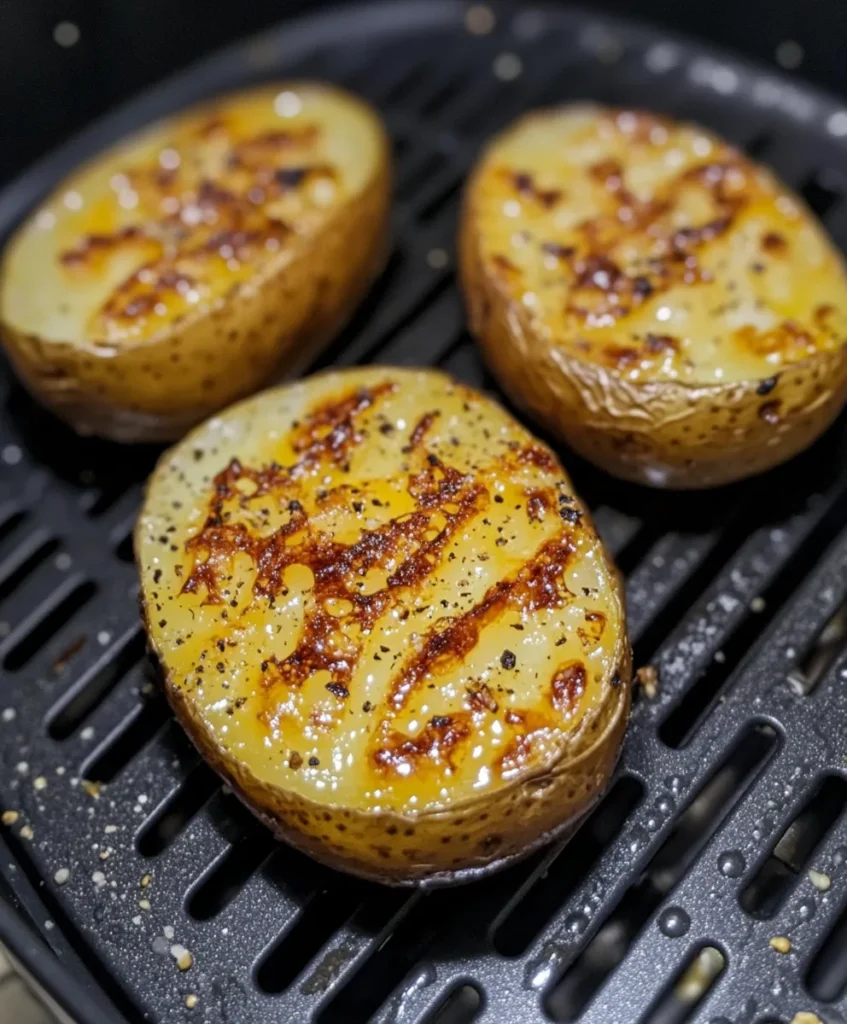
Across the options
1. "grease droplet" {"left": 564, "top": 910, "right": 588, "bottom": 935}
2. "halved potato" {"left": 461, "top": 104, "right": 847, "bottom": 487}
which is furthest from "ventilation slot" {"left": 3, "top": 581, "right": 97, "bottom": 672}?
"grease droplet" {"left": 564, "top": 910, "right": 588, "bottom": 935}

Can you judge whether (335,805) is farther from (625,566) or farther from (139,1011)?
(625,566)

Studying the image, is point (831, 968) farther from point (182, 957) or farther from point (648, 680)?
point (182, 957)

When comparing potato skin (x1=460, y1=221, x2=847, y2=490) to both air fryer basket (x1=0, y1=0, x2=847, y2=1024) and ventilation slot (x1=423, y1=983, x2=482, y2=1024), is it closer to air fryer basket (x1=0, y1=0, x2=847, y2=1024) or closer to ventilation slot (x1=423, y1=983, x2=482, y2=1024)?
air fryer basket (x1=0, y1=0, x2=847, y2=1024)

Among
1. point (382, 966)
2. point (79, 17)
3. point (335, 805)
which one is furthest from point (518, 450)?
point (79, 17)

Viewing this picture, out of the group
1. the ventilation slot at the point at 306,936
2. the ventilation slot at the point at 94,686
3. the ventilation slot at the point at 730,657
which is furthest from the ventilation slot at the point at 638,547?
the ventilation slot at the point at 94,686

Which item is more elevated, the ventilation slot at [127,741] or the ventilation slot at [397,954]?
the ventilation slot at [127,741]

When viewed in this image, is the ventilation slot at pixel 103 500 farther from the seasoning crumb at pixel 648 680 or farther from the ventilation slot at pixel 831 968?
the ventilation slot at pixel 831 968
